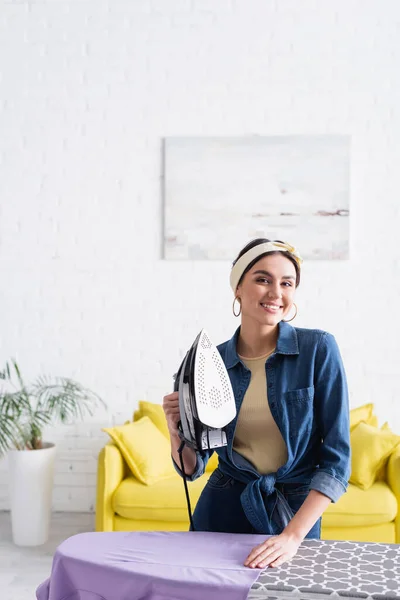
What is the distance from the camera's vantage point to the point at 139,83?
398 cm

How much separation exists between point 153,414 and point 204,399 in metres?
2.36

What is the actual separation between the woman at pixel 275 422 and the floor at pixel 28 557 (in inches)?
64.1

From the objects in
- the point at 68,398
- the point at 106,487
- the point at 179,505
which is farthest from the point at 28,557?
the point at 68,398

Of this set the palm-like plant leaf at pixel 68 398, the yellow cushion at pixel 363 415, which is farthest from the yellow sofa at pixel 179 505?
the palm-like plant leaf at pixel 68 398

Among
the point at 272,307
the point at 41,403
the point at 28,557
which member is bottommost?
the point at 28,557

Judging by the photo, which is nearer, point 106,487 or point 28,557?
point 106,487

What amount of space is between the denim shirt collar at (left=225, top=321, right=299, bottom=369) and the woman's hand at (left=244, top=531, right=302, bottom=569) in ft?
1.35

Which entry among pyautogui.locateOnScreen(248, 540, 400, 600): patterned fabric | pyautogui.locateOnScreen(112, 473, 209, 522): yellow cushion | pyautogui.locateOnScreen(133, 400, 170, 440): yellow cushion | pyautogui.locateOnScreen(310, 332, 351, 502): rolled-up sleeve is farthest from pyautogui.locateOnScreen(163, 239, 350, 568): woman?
pyautogui.locateOnScreen(133, 400, 170, 440): yellow cushion

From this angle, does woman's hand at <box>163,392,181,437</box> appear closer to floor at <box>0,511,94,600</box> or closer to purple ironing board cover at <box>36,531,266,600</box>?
purple ironing board cover at <box>36,531,266,600</box>

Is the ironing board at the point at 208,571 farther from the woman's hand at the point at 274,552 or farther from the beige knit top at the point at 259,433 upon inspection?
the beige knit top at the point at 259,433

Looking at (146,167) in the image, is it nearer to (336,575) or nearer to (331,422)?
(331,422)

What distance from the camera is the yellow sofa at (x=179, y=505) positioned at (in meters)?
3.05

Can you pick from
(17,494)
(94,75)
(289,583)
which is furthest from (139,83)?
(289,583)

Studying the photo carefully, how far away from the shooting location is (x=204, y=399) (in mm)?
1378
